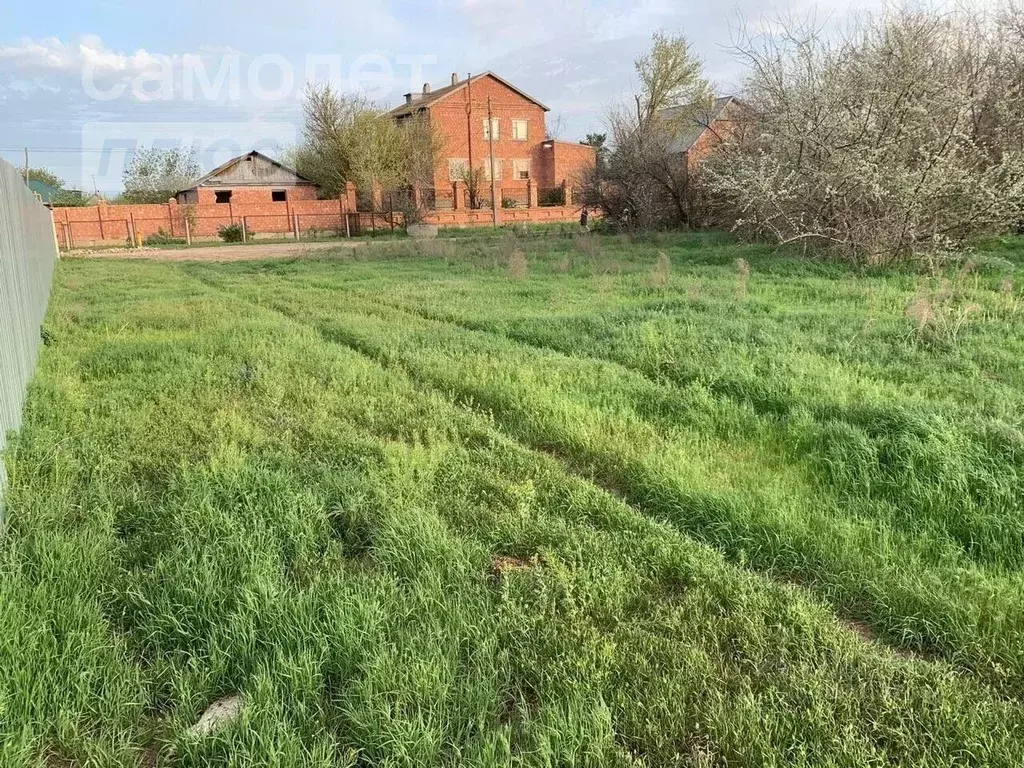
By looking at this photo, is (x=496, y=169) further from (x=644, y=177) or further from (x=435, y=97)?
(x=644, y=177)

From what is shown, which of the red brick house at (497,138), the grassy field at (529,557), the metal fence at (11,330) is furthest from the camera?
the red brick house at (497,138)

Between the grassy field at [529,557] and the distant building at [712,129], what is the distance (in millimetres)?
16405

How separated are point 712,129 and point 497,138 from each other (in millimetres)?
33078

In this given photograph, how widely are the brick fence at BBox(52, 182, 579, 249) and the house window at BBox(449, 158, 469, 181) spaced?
2160 mm

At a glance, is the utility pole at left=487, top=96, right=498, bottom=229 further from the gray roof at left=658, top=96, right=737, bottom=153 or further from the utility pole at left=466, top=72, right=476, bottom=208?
the gray roof at left=658, top=96, right=737, bottom=153

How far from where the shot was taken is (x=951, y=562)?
3.17m

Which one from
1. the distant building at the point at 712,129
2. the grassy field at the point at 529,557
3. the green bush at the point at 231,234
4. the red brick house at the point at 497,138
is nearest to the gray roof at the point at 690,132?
the distant building at the point at 712,129

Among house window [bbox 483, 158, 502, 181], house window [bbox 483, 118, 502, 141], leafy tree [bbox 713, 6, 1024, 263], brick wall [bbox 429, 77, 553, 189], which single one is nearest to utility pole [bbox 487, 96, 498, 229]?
house window [bbox 483, 118, 502, 141]

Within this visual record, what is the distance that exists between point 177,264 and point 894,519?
2388 cm

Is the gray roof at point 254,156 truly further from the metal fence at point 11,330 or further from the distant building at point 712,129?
the metal fence at point 11,330

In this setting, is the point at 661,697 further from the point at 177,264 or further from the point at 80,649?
the point at 177,264

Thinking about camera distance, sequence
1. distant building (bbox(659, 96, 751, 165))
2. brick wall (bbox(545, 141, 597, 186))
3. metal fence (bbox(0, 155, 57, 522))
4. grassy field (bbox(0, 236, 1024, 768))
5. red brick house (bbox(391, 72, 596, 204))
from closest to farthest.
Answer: grassy field (bbox(0, 236, 1024, 768)), metal fence (bbox(0, 155, 57, 522)), distant building (bbox(659, 96, 751, 165)), red brick house (bbox(391, 72, 596, 204)), brick wall (bbox(545, 141, 597, 186))

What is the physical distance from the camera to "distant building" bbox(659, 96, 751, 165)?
854 inches

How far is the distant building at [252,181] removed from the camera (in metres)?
48.1
